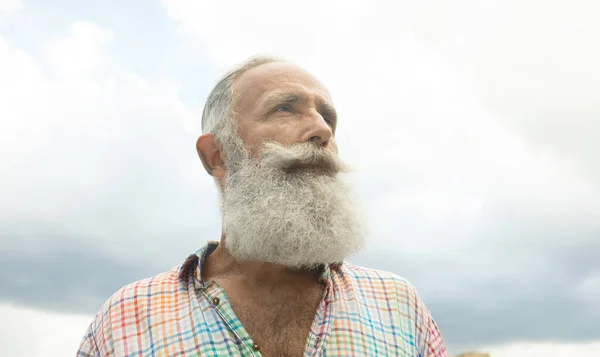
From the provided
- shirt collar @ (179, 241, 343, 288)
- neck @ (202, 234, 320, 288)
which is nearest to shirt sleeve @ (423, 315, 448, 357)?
shirt collar @ (179, 241, 343, 288)

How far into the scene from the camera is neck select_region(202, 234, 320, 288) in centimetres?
325

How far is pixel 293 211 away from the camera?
3148 mm

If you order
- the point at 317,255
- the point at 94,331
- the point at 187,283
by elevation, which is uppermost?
the point at 317,255

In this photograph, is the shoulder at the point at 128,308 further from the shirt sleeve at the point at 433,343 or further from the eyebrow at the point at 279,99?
the shirt sleeve at the point at 433,343

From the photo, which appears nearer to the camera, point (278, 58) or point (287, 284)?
point (287, 284)

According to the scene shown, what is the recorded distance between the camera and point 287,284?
3.24 meters

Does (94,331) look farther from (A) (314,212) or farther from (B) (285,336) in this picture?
(A) (314,212)

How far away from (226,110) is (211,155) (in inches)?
13.4

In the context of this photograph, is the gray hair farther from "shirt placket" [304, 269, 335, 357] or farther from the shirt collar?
"shirt placket" [304, 269, 335, 357]

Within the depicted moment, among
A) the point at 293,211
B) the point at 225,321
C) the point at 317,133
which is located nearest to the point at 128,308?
the point at 225,321

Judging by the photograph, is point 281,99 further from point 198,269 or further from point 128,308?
point 128,308

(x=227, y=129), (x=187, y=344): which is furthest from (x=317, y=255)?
(x=227, y=129)

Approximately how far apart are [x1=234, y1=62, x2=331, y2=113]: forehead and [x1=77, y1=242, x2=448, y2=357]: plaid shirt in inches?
43.5

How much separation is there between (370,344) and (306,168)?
Answer: 1116 mm
